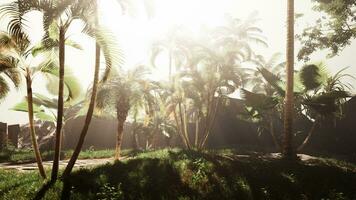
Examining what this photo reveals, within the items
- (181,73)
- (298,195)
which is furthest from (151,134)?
(298,195)

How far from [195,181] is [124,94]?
7.19 metres

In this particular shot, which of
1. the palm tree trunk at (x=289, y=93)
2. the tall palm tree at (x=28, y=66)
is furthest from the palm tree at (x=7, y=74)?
the palm tree trunk at (x=289, y=93)

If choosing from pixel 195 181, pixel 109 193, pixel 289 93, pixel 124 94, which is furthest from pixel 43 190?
pixel 289 93

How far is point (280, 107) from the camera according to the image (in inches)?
942

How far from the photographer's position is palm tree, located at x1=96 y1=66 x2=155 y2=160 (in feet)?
62.0

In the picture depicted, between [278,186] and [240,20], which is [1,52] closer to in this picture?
[278,186]

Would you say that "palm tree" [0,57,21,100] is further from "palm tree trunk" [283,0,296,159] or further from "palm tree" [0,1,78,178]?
"palm tree trunk" [283,0,296,159]

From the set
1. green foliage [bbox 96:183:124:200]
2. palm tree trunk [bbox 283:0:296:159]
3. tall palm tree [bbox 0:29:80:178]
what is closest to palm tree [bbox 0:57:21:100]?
tall palm tree [bbox 0:29:80:178]

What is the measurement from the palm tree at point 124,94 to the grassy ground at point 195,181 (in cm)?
380

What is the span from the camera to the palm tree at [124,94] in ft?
62.0

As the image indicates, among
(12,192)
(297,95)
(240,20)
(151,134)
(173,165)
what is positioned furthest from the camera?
(240,20)

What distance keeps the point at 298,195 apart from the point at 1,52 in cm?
1155

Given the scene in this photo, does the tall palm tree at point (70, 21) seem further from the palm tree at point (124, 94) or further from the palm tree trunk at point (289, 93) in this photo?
the palm tree trunk at point (289, 93)

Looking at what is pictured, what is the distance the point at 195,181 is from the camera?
1399 centimetres
